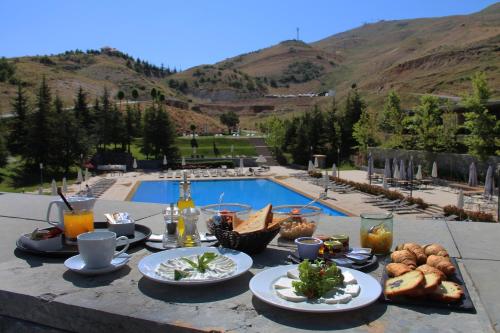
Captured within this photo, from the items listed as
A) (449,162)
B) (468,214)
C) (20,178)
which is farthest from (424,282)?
(20,178)

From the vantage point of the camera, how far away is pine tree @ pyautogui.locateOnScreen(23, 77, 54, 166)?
31391 millimetres

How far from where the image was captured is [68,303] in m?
1.95

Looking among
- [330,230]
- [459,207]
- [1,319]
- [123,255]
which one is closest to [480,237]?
[330,230]

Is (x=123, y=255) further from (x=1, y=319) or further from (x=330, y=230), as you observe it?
(x=330, y=230)

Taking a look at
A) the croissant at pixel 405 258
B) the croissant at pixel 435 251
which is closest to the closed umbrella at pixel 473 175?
the croissant at pixel 435 251

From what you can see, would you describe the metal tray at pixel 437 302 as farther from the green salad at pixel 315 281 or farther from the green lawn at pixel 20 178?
the green lawn at pixel 20 178

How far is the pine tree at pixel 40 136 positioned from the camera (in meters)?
31.4

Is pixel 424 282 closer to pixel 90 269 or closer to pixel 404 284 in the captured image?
pixel 404 284

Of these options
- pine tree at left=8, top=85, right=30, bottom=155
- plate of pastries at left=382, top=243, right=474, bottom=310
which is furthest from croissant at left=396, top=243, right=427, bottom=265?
pine tree at left=8, top=85, right=30, bottom=155

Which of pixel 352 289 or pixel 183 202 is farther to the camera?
pixel 183 202

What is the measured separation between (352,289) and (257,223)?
0.78 metres

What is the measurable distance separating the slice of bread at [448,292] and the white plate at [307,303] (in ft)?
0.74

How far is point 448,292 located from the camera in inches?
75.5

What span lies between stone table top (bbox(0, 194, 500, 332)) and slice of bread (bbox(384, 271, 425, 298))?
64mm
